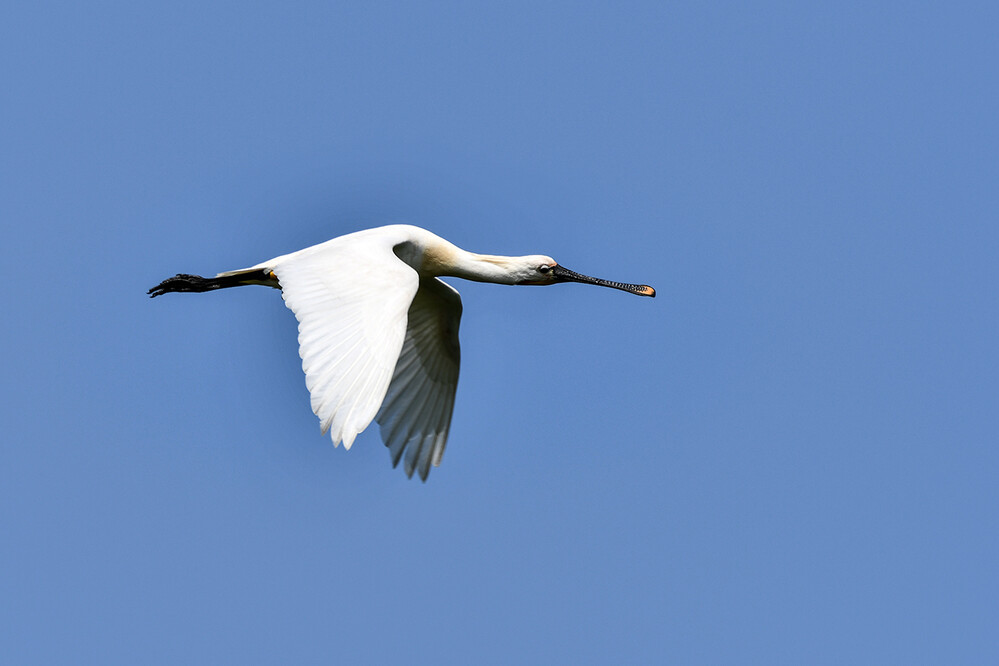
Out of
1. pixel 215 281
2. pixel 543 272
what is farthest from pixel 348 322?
pixel 543 272

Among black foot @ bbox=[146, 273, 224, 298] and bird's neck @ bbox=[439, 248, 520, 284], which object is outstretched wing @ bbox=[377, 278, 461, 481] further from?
black foot @ bbox=[146, 273, 224, 298]

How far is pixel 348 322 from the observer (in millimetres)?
12445

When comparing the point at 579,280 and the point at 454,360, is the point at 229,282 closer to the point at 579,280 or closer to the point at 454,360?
the point at 454,360

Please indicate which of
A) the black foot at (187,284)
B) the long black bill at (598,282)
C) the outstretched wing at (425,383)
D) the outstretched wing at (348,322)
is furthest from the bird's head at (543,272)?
the black foot at (187,284)

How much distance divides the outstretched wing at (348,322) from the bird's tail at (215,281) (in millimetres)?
812

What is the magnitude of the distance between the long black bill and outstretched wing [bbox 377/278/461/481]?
1155 millimetres

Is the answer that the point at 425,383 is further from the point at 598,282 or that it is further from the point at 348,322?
the point at 348,322

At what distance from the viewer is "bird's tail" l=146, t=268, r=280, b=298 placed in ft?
49.0

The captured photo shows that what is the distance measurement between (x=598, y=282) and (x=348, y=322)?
5.02 metres

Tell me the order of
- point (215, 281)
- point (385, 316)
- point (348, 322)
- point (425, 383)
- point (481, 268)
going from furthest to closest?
1. point (425, 383)
2. point (481, 268)
3. point (215, 281)
4. point (385, 316)
5. point (348, 322)

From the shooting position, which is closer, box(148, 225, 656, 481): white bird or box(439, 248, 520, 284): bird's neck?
box(148, 225, 656, 481): white bird

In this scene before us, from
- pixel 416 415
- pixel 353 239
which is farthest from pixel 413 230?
pixel 416 415

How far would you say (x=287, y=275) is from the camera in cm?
1352

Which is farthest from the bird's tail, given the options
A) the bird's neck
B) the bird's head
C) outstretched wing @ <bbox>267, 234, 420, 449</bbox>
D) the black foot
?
the bird's head
